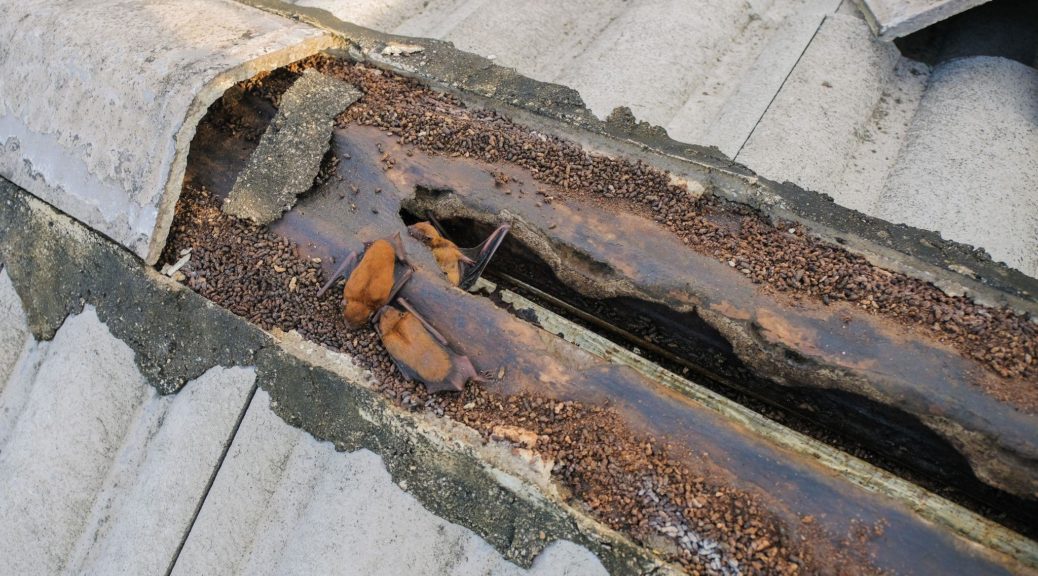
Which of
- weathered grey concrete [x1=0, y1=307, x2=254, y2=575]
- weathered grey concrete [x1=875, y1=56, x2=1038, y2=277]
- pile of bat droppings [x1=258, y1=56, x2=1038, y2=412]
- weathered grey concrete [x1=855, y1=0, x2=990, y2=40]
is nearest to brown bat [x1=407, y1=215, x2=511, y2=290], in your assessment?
pile of bat droppings [x1=258, y1=56, x2=1038, y2=412]

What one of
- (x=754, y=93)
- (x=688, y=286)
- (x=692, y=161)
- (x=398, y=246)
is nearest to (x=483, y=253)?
(x=398, y=246)

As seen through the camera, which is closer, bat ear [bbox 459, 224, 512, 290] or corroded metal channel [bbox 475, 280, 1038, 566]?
corroded metal channel [bbox 475, 280, 1038, 566]

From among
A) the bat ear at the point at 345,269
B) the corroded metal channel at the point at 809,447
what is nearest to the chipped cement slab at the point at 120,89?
the bat ear at the point at 345,269

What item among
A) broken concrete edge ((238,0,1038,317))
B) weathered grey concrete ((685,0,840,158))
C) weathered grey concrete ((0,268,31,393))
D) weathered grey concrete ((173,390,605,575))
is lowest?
weathered grey concrete ((0,268,31,393))

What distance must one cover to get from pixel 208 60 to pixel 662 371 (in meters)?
2.06

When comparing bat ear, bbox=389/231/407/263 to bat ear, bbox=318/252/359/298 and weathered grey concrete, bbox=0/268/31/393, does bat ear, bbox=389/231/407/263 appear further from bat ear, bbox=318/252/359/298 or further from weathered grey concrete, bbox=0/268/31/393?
weathered grey concrete, bbox=0/268/31/393

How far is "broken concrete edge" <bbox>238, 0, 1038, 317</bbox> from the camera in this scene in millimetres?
2332

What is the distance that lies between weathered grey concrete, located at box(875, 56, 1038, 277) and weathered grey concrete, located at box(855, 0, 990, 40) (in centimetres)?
31

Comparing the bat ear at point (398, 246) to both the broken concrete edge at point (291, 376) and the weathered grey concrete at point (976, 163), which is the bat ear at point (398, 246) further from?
the weathered grey concrete at point (976, 163)

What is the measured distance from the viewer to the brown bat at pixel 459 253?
2.56 metres

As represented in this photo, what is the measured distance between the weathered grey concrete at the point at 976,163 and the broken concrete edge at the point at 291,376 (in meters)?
1.98

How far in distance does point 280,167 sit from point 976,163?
2.87 m

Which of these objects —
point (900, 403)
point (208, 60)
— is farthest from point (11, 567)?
point (900, 403)

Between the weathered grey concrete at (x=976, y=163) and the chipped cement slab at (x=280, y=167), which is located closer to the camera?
the chipped cement slab at (x=280, y=167)
